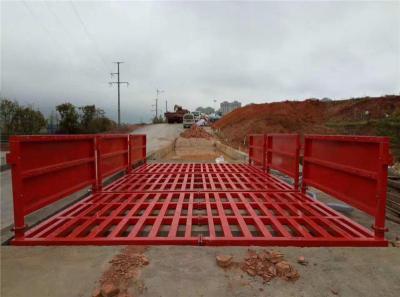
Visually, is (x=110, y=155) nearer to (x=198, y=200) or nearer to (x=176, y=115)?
(x=198, y=200)

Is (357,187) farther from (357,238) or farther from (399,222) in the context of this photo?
(399,222)

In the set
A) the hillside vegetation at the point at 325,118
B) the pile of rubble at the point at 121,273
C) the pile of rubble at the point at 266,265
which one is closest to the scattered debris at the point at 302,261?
the pile of rubble at the point at 266,265

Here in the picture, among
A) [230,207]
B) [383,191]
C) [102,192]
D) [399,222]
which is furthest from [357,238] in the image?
[102,192]

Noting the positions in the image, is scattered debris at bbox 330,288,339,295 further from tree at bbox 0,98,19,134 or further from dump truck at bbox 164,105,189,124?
dump truck at bbox 164,105,189,124

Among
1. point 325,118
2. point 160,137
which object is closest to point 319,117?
point 325,118

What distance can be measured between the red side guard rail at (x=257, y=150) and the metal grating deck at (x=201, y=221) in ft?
7.42

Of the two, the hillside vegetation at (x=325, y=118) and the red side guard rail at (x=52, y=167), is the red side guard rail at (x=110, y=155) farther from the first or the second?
the hillside vegetation at (x=325, y=118)

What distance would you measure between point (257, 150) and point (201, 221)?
5226 mm

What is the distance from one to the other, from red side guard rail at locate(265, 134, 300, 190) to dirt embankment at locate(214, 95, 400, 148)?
17661 mm

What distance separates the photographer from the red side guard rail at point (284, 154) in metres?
5.29

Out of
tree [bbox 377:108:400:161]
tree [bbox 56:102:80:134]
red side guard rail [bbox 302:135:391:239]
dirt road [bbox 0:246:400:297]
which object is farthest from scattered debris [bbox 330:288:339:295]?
tree [bbox 56:102:80:134]

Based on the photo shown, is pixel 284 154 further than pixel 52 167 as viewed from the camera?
Yes

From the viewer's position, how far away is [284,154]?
5938mm

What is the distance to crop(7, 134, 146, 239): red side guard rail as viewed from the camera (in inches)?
118
